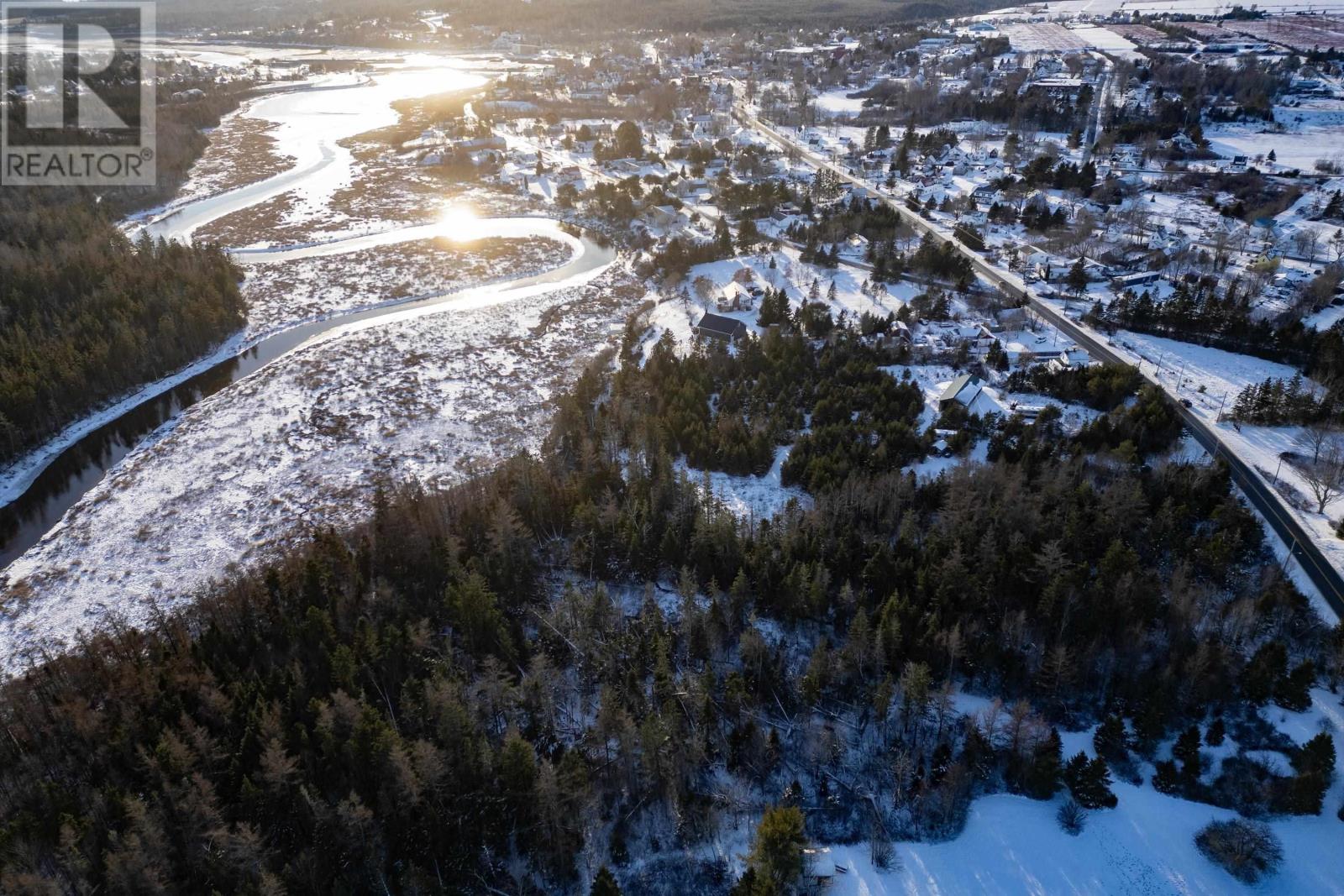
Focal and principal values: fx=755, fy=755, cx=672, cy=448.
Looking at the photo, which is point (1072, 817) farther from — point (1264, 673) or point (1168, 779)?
point (1264, 673)

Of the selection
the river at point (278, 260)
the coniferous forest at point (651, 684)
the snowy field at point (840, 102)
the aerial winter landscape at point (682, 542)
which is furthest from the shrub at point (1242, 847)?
the snowy field at point (840, 102)

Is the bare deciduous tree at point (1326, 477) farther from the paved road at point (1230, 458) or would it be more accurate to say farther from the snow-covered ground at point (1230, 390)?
the paved road at point (1230, 458)

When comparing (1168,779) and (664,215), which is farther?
(664,215)

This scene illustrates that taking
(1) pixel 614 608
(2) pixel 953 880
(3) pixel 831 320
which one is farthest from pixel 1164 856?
(3) pixel 831 320

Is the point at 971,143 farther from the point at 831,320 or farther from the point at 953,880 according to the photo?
the point at 953,880

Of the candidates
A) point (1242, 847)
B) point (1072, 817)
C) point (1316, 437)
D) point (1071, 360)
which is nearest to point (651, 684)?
point (1072, 817)
